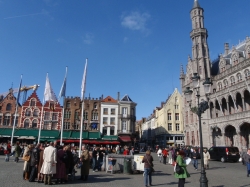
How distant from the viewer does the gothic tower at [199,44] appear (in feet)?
144

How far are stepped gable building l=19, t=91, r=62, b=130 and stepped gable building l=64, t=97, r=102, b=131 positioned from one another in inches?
85.1

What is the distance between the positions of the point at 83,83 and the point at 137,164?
10.0 m

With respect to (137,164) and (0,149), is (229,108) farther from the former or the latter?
(0,149)

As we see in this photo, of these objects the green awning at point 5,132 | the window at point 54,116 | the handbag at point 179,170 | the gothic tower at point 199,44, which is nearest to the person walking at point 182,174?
the handbag at point 179,170

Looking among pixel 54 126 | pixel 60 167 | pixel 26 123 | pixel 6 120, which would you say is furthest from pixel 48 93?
pixel 6 120

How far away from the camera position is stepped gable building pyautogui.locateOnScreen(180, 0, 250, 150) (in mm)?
32844

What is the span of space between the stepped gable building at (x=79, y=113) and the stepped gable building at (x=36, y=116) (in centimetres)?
216

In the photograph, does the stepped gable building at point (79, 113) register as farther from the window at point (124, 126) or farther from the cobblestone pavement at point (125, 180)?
the cobblestone pavement at point (125, 180)

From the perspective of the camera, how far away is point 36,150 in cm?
1030

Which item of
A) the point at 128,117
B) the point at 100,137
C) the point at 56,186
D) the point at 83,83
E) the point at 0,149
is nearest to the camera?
the point at 56,186

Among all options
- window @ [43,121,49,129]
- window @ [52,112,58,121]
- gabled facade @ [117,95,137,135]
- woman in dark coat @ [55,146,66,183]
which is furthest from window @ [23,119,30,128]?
woman in dark coat @ [55,146,66,183]

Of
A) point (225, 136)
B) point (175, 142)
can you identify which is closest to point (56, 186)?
point (225, 136)

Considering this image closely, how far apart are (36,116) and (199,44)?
126 feet

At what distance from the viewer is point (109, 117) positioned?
4953cm
